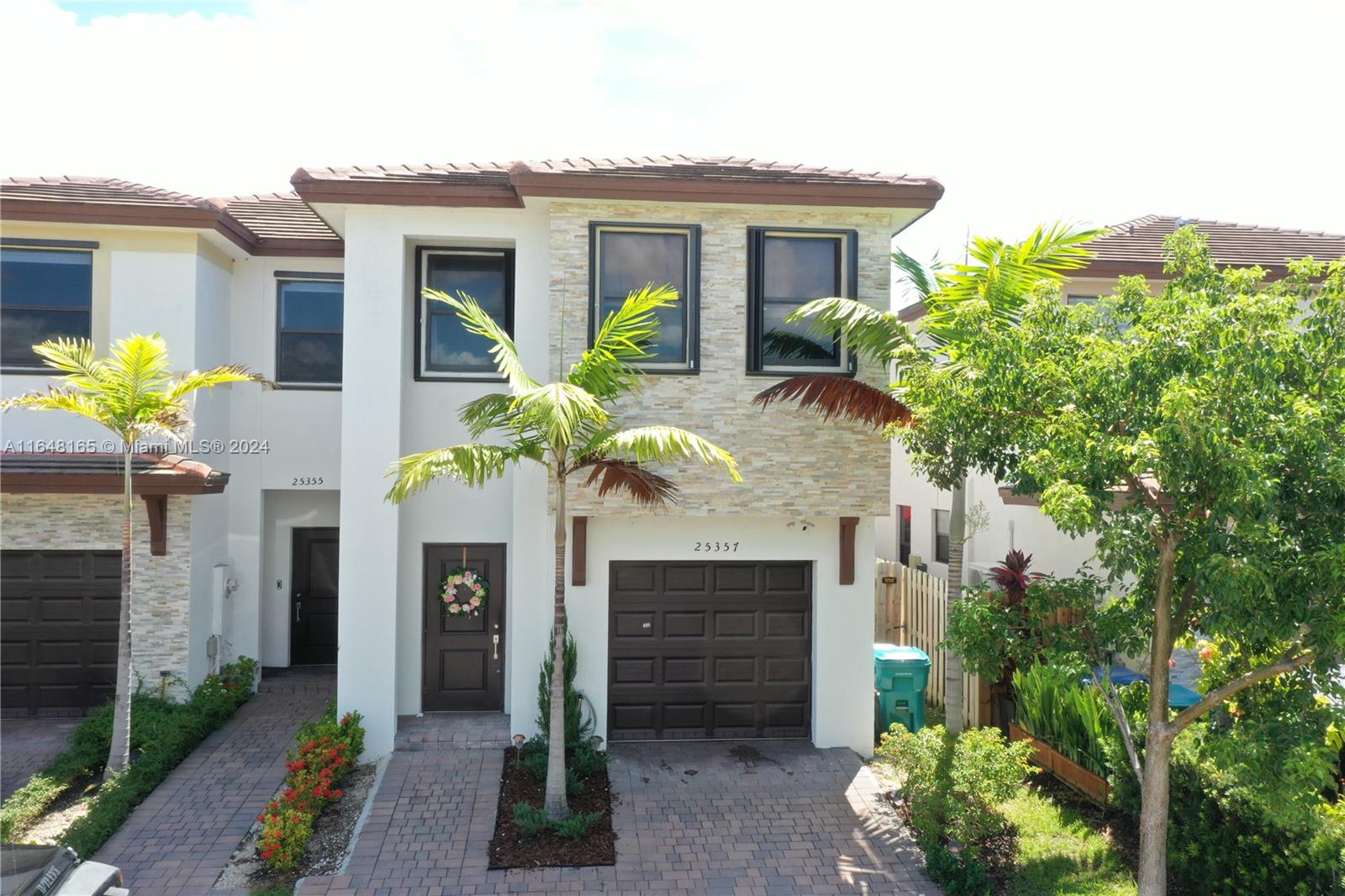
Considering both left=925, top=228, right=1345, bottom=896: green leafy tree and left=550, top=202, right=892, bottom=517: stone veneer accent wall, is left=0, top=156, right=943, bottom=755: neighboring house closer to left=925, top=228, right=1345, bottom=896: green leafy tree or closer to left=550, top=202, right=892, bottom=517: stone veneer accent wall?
left=550, top=202, right=892, bottom=517: stone veneer accent wall

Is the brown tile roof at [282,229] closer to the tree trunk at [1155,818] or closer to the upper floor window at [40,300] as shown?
the upper floor window at [40,300]

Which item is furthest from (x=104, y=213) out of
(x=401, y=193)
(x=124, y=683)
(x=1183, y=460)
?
(x=1183, y=460)

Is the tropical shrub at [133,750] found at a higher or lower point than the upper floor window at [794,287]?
lower

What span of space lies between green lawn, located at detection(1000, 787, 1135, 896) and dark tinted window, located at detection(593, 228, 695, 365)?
5820 mm

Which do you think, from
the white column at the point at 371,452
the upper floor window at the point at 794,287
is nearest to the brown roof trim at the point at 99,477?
the white column at the point at 371,452

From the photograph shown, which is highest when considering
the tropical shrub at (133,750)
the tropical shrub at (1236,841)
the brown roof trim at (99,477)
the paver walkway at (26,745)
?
the brown roof trim at (99,477)

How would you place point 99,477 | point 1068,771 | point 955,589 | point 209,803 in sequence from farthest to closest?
point 99,477 → point 955,589 → point 1068,771 → point 209,803

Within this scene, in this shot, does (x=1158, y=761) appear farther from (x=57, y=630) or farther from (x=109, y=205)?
(x=109, y=205)

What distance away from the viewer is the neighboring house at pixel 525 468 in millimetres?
9727

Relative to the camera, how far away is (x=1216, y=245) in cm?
1484

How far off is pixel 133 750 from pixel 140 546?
2.70 metres

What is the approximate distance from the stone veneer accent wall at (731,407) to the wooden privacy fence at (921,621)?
1859 mm

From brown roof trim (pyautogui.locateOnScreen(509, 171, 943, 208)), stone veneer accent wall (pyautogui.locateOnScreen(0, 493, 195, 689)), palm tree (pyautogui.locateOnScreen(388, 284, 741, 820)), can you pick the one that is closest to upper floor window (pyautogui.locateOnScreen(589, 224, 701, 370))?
brown roof trim (pyautogui.locateOnScreen(509, 171, 943, 208))

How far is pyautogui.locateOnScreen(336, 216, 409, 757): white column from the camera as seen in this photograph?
10000 mm
